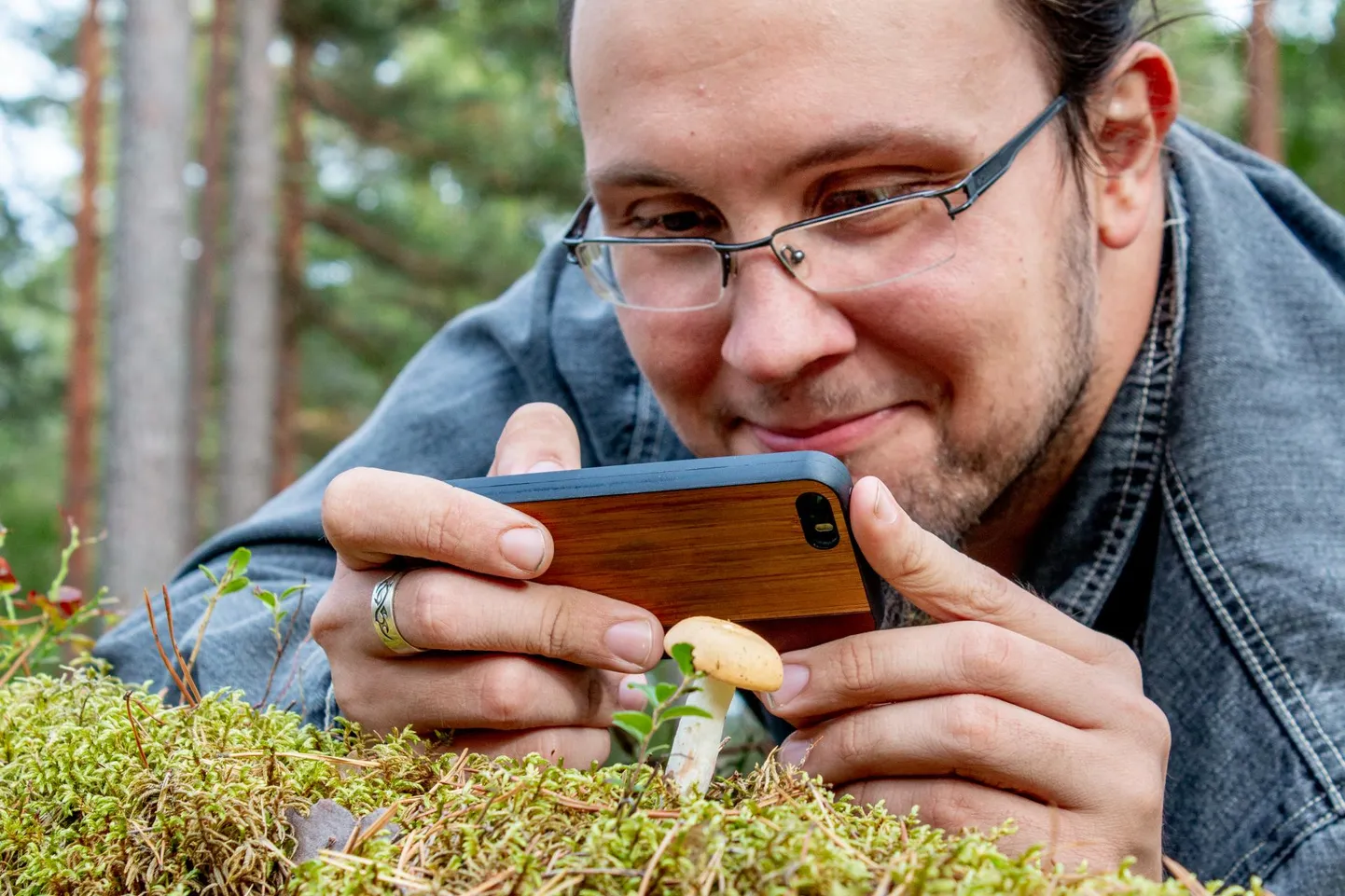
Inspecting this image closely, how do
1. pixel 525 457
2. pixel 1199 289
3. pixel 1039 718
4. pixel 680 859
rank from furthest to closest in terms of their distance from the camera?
pixel 1199 289
pixel 525 457
pixel 1039 718
pixel 680 859

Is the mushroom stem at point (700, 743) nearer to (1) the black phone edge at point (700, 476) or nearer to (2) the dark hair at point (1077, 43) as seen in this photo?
(1) the black phone edge at point (700, 476)

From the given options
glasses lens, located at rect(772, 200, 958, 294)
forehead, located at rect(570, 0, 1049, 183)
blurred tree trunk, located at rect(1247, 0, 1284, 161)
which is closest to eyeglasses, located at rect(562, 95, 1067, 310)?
glasses lens, located at rect(772, 200, 958, 294)

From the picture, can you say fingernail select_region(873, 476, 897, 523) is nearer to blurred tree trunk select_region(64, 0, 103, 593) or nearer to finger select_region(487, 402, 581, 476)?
finger select_region(487, 402, 581, 476)

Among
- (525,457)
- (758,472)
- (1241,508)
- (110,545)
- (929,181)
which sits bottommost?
(110,545)

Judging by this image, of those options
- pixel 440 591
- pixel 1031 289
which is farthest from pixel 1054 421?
pixel 440 591

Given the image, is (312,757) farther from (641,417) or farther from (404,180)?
(404,180)

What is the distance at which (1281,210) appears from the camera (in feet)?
8.87

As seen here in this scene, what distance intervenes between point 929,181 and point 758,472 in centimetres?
99

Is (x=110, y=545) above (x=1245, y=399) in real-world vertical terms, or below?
below

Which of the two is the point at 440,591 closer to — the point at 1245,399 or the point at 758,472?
the point at 758,472

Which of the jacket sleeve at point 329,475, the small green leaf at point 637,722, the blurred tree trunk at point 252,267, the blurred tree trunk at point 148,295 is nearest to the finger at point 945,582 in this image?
the small green leaf at point 637,722

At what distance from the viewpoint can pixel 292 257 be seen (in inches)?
597

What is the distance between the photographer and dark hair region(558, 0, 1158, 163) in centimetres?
218

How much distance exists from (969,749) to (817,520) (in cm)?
37
